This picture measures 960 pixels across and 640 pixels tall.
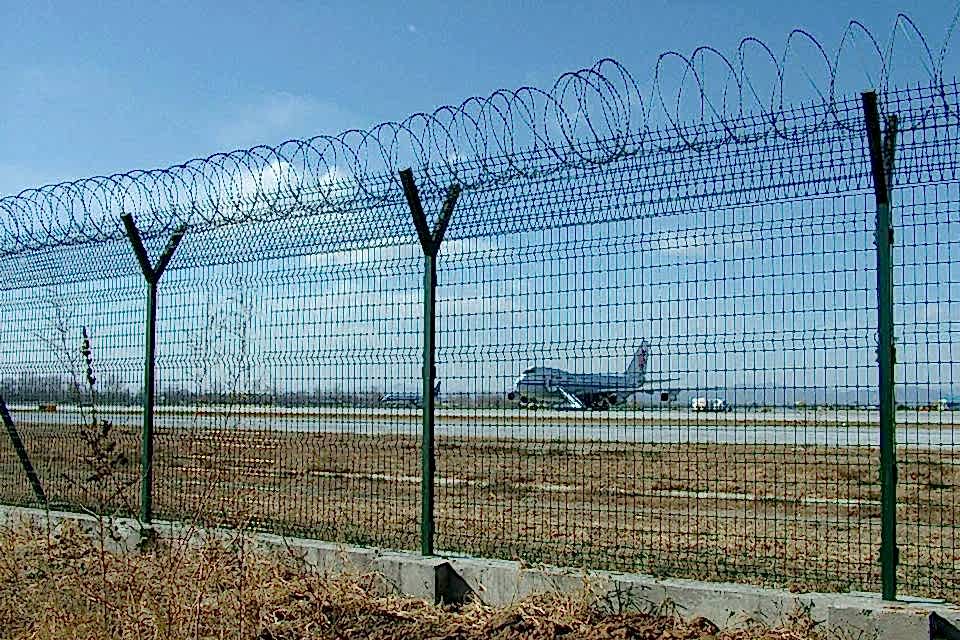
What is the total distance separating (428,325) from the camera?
6.28 meters

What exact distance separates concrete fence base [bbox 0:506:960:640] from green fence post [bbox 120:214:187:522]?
635 millimetres

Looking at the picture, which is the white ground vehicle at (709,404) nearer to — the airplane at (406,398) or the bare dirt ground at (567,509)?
the bare dirt ground at (567,509)

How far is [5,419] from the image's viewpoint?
9.04 metres

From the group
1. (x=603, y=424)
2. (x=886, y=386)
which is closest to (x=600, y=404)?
(x=603, y=424)

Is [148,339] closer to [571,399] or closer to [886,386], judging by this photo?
[571,399]

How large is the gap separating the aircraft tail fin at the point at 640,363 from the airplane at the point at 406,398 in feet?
4.12

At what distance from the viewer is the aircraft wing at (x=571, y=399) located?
5.79m

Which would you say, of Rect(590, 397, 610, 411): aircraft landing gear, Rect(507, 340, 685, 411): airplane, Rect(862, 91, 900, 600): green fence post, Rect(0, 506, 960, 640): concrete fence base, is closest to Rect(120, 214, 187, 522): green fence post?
Rect(0, 506, 960, 640): concrete fence base

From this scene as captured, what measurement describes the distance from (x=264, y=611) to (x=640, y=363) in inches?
94.6

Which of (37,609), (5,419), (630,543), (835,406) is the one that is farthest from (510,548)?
(5,419)

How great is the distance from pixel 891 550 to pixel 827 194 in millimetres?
1771

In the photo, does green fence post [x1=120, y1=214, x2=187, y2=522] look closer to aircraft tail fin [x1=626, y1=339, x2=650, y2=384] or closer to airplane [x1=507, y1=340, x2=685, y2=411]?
airplane [x1=507, y1=340, x2=685, y2=411]

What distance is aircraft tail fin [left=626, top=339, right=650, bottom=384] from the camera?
5578mm

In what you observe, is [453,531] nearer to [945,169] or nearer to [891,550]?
[891,550]
